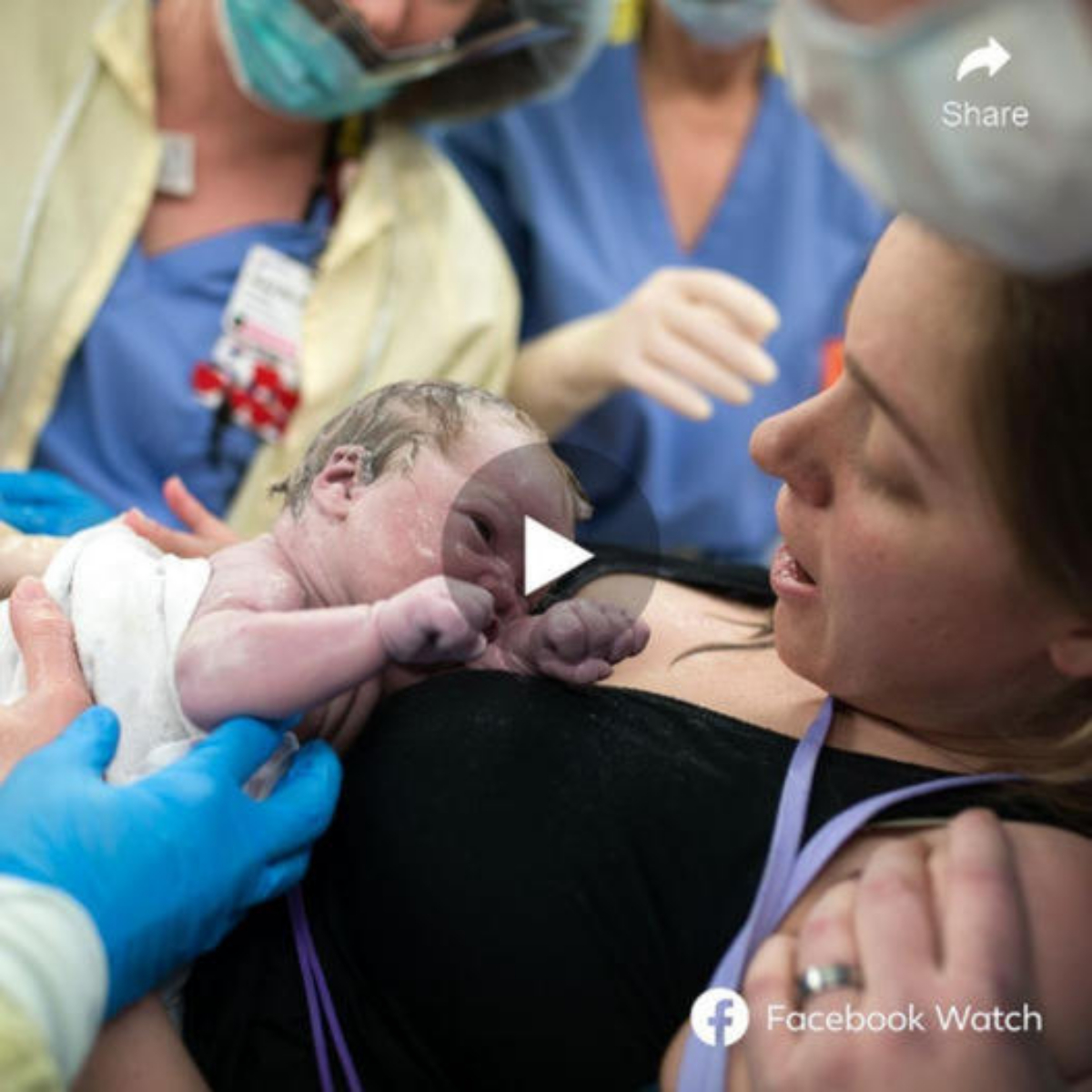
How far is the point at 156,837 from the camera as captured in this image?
3.21ft

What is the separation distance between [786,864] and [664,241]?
5.49 feet

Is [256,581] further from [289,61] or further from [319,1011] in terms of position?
[289,61]

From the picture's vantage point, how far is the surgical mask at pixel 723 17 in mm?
2359

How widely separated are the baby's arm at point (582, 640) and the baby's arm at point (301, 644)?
0.16 ft

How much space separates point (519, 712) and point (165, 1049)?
0.34m

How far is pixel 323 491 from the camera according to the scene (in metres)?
1.15

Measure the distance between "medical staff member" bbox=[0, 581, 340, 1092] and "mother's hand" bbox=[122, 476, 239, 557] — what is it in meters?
0.24

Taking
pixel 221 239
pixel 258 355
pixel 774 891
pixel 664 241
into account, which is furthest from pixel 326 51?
pixel 774 891

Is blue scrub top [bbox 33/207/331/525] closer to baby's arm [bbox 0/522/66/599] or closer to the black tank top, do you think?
baby's arm [bbox 0/522/66/599]

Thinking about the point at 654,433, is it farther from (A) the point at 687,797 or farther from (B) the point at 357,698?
(A) the point at 687,797

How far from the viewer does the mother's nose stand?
1047 millimetres

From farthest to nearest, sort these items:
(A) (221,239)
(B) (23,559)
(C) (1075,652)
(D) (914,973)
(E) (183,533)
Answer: (A) (221,239)
(E) (183,533)
(B) (23,559)
(C) (1075,652)
(D) (914,973)

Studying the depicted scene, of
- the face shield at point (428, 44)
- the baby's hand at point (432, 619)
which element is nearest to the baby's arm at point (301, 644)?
the baby's hand at point (432, 619)

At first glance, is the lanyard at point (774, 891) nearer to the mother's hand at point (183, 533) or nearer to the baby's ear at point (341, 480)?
the baby's ear at point (341, 480)
